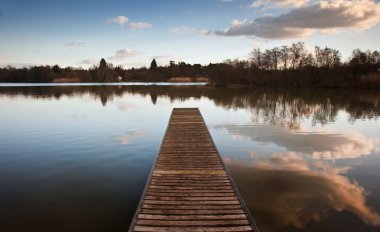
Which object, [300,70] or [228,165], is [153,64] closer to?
[300,70]

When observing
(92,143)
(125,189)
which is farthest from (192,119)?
(125,189)

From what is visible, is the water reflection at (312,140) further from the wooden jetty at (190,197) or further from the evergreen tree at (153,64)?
the evergreen tree at (153,64)

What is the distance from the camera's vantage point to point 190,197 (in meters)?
6.71

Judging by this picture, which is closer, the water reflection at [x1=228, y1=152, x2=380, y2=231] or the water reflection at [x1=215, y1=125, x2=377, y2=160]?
the water reflection at [x1=228, y1=152, x2=380, y2=231]

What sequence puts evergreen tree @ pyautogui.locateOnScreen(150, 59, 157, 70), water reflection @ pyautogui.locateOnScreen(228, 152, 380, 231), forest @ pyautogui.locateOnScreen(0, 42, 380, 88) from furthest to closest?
evergreen tree @ pyautogui.locateOnScreen(150, 59, 157, 70) → forest @ pyautogui.locateOnScreen(0, 42, 380, 88) → water reflection @ pyautogui.locateOnScreen(228, 152, 380, 231)

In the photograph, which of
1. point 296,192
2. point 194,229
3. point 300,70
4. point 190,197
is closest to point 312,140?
point 296,192

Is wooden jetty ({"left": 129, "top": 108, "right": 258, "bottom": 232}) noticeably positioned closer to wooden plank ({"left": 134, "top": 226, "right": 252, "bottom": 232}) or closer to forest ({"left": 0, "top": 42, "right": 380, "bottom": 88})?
wooden plank ({"left": 134, "top": 226, "right": 252, "bottom": 232})

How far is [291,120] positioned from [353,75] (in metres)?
46.0

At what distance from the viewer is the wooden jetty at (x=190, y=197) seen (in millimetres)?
5488

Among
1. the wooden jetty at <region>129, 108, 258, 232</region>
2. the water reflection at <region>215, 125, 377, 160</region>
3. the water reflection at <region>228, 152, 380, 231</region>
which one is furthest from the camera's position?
the water reflection at <region>215, 125, 377, 160</region>

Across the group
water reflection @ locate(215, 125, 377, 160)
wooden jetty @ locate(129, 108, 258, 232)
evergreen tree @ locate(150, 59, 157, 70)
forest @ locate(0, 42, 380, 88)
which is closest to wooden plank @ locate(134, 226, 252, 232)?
wooden jetty @ locate(129, 108, 258, 232)

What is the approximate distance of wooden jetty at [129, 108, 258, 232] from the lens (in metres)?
5.49

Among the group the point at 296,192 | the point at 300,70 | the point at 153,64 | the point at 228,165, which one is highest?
the point at 153,64

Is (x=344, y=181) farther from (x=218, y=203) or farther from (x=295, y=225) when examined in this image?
(x=218, y=203)
